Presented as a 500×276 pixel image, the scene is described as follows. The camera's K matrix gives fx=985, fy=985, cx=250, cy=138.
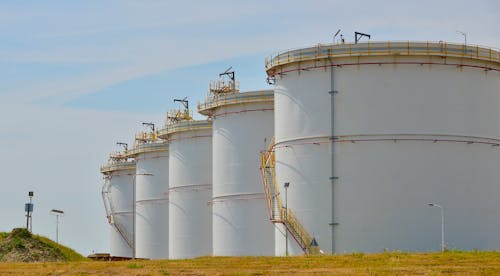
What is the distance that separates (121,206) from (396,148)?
5083 cm

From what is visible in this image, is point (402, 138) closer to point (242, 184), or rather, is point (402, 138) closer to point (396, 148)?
point (396, 148)

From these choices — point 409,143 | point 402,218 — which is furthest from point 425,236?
point 409,143

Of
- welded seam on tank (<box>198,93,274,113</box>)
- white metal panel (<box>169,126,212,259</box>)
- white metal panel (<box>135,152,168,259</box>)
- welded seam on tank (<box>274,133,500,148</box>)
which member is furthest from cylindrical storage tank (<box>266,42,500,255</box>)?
white metal panel (<box>135,152,168,259</box>)

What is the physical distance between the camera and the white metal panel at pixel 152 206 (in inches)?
3270

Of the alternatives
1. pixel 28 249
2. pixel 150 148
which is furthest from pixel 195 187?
pixel 28 249

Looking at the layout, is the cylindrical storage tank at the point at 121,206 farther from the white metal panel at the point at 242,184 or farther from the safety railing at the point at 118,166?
the white metal panel at the point at 242,184

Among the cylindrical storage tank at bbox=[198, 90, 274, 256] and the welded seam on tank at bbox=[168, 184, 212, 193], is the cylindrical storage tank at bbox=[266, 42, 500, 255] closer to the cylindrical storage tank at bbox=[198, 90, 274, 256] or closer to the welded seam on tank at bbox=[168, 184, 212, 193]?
the cylindrical storage tank at bbox=[198, 90, 274, 256]

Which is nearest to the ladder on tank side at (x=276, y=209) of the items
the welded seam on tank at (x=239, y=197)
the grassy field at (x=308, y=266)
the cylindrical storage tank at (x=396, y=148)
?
the cylindrical storage tank at (x=396, y=148)

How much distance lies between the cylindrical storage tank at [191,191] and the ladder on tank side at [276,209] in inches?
535

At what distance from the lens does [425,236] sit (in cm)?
5062

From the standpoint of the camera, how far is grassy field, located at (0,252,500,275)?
120 feet

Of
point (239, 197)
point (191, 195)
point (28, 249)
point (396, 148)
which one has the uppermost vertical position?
point (396, 148)

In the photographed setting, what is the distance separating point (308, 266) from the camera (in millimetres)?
39938

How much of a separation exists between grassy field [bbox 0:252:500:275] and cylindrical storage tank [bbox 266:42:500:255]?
7.62 m
